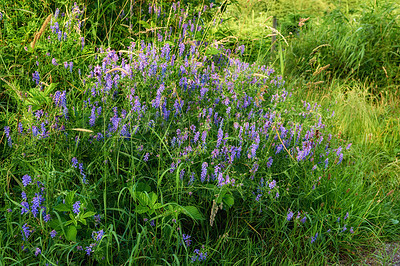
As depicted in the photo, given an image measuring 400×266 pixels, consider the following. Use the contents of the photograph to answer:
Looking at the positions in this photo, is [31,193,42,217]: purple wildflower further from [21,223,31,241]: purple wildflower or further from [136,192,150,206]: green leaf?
[136,192,150,206]: green leaf

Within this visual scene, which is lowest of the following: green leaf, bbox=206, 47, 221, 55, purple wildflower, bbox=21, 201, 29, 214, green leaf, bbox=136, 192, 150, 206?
green leaf, bbox=136, 192, 150, 206

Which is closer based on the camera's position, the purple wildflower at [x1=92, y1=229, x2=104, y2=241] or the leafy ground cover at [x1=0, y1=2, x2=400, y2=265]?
the purple wildflower at [x1=92, y1=229, x2=104, y2=241]

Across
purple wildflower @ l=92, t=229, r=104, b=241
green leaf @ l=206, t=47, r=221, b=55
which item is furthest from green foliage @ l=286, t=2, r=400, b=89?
purple wildflower @ l=92, t=229, r=104, b=241

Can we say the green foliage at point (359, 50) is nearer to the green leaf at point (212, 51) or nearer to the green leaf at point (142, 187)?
the green leaf at point (212, 51)

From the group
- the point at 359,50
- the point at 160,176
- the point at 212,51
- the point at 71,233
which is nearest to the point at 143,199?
the point at 160,176

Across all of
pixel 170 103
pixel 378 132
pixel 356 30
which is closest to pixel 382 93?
pixel 356 30

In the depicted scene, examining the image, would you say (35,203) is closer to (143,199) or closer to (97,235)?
(97,235)

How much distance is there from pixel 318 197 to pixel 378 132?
72.8 inches

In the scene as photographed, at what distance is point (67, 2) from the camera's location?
3.36 metres

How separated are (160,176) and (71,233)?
2.04 feet

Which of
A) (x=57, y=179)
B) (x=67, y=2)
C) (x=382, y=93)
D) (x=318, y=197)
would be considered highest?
(x=67, y=2)

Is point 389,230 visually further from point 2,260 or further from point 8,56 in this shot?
point 8,56

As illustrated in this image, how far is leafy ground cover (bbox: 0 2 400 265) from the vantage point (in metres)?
2.06

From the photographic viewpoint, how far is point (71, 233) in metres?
1.90
